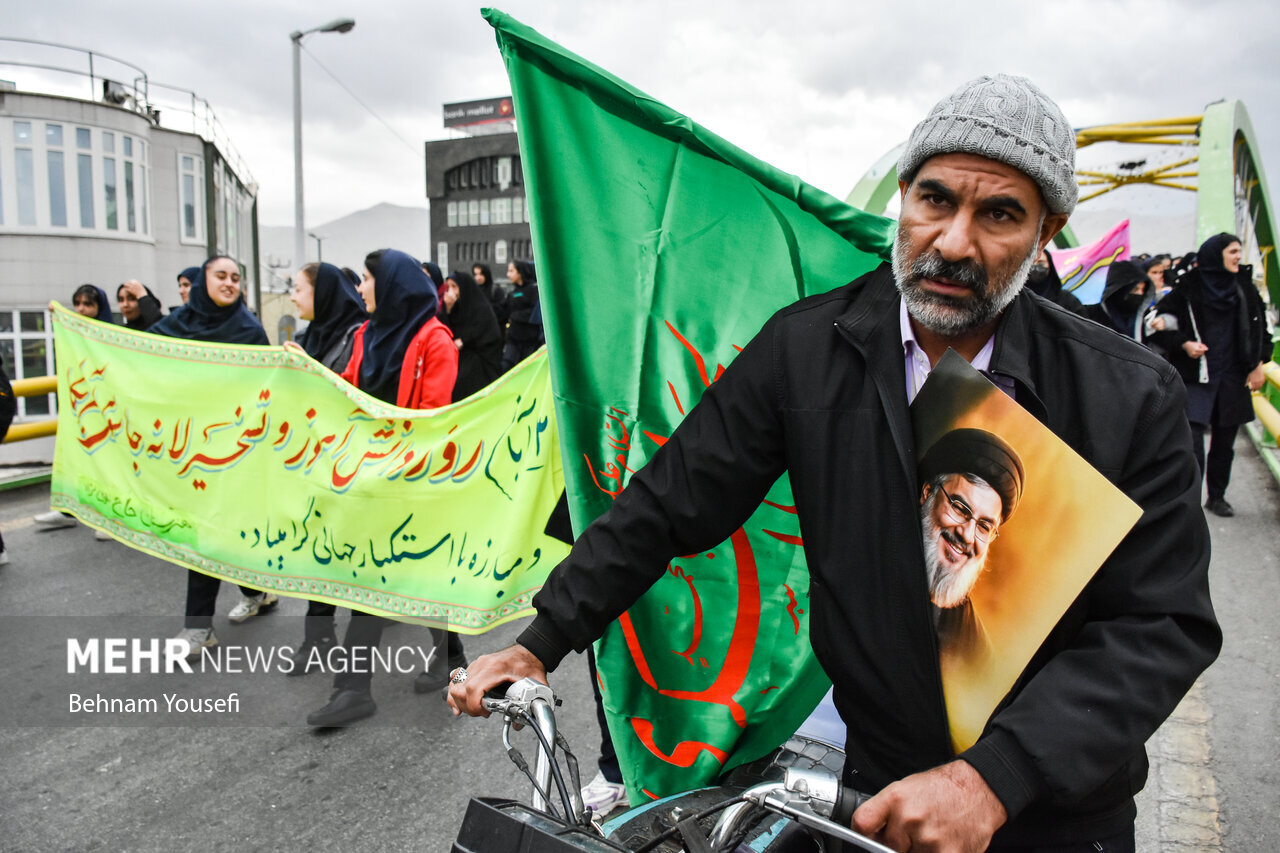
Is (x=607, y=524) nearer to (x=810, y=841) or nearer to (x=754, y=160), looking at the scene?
(x=810, y=841)

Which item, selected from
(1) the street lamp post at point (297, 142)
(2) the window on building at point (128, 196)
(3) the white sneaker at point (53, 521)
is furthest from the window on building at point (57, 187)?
(3) the white sneaker at point (53, 521)

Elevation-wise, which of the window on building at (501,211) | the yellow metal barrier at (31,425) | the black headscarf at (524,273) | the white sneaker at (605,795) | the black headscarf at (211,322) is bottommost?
the white sneaker at (605,795)

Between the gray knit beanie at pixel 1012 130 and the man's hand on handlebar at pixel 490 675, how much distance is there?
107 centimetres

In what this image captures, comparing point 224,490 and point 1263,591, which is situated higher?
point 224,490

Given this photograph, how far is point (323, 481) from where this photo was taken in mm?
4332

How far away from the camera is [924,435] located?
1.41m

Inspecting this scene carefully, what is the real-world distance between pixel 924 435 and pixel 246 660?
13.8ft

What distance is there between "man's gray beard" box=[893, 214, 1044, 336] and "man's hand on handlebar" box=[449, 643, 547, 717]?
86cm

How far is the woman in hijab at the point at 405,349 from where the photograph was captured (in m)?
4.37

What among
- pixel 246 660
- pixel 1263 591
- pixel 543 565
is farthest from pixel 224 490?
pixel 1263 591

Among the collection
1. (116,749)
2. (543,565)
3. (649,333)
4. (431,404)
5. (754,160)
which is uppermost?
(754,160)

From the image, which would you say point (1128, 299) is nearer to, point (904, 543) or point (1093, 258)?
point (1093, 258)

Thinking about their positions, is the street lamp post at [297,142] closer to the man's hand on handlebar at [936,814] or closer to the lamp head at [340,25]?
the lamp head at [340,25]

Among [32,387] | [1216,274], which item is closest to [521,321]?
[32,387]
